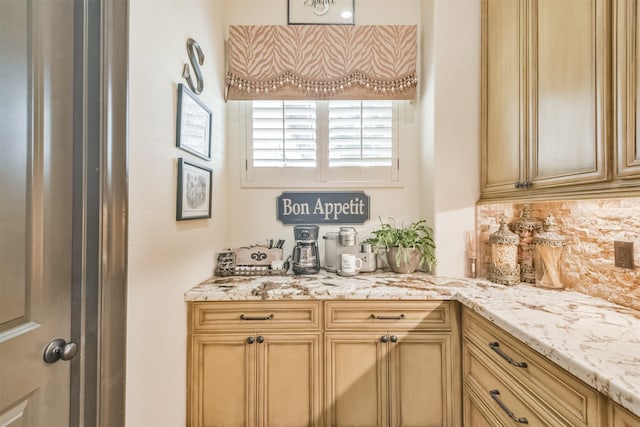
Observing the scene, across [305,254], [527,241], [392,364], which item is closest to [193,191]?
[305,254]

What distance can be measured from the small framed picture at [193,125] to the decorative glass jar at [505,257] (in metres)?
1.82

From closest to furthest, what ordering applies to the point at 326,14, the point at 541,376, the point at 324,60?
1. the point at 541,376
2. the point at 324,60
3. the point at 326,14

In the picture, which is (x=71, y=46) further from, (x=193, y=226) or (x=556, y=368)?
(x=556, y=368)

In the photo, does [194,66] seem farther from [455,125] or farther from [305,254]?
[455,125]

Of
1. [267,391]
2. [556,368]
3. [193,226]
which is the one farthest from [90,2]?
[556,368]

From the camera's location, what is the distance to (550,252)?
1527 millimetres

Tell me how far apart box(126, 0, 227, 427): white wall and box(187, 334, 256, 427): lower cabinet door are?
0.07m

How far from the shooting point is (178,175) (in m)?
1.37

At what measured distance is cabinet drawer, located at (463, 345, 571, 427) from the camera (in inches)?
38.4

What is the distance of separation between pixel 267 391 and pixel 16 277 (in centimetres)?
122

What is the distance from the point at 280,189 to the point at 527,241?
66.4 inches

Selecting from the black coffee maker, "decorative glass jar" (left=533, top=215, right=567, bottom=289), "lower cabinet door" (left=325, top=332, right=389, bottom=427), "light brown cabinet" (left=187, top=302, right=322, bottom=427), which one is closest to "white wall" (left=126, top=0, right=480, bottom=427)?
"light brown cabinet" (left=187, top=302, right=322, bottom=427)

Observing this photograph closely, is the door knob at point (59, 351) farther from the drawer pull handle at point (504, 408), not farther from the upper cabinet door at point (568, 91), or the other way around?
the upper cabinet door at point (568, 91)

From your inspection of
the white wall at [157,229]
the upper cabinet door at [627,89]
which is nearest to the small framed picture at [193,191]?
the white wall at [157,229]
